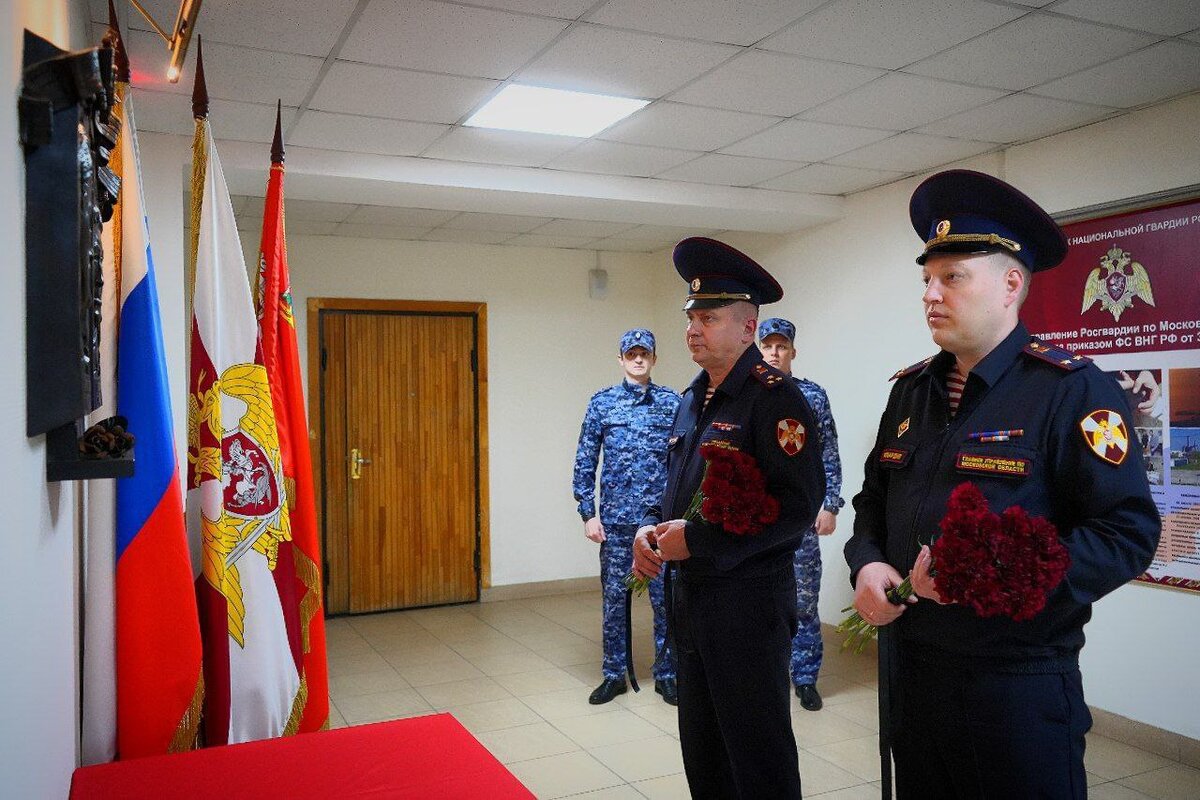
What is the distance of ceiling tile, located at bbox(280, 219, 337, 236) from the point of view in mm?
5805

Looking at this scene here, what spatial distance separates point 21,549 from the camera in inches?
34.2

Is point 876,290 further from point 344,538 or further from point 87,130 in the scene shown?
point 87,130

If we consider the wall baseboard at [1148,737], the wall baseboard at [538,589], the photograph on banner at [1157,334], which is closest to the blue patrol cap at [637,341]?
the photograph on banner at [1157,334]

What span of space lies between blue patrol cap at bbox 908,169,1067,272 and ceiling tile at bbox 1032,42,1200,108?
1.85 metres

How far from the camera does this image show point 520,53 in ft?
10.4

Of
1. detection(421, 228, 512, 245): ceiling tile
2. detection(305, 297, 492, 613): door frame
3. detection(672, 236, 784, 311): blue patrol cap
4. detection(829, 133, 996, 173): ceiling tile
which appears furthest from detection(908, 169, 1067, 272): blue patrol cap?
detection(305, 297, 492, 613): door frame

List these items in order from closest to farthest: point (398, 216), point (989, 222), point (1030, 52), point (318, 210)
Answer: point (989, 222)
point (1030, 52)
point (318, 210)
point (398, 216)

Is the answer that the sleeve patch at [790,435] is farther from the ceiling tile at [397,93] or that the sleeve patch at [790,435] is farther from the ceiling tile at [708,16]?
the ceiling tile at [397,93]

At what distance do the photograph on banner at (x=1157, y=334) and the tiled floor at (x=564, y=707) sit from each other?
96cm

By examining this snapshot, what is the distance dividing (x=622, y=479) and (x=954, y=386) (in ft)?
9.33

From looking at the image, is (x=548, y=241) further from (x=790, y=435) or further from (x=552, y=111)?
(x=790, y=435)

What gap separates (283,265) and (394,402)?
401 cm

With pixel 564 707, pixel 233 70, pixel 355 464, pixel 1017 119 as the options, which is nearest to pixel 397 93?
pixel 233 70

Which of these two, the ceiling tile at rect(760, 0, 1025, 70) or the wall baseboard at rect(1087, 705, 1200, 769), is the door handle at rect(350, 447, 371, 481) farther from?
the wall baseboard at rect(1087, 705, 1200, 769)
